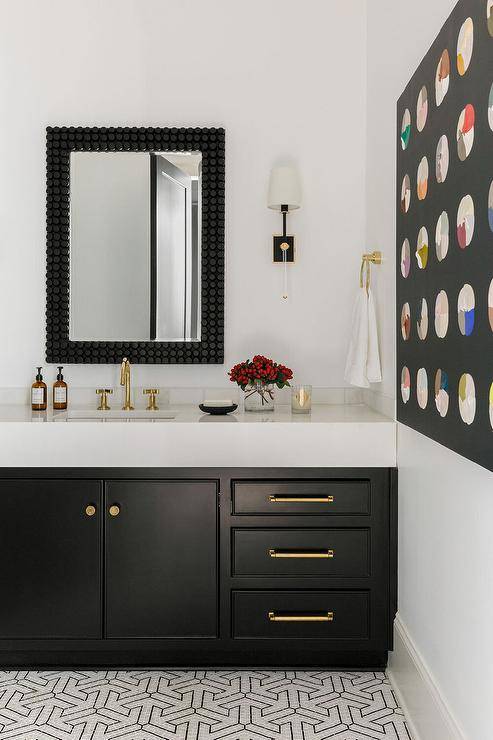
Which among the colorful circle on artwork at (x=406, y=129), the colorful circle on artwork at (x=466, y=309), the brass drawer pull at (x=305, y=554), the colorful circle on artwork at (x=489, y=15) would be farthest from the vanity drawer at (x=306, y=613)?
the colorful circle on artwork at (x=489, y=15)

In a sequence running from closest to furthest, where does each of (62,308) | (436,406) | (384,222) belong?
(436,406) < (384,222) < (62,308)

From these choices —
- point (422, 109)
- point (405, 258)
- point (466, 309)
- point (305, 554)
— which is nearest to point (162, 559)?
point (305, 554)

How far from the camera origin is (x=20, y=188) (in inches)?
113

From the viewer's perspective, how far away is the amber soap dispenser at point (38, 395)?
2.71m

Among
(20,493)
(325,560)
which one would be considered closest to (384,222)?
(325,560)

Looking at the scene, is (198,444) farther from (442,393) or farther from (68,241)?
(68,241)

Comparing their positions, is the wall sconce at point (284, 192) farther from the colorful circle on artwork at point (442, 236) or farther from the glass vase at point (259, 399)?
the colorful circle on artwork at point (442, 236)

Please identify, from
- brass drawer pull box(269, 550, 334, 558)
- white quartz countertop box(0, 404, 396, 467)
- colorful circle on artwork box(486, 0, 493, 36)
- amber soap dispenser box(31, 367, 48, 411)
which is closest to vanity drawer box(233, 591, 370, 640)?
brass drawer pull box(269, 550, 334, 558)

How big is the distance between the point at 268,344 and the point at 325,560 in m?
0.97

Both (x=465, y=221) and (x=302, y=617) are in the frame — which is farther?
(x=302, y=617)

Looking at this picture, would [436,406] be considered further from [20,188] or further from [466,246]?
[20,188]

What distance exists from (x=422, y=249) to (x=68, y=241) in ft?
5.26

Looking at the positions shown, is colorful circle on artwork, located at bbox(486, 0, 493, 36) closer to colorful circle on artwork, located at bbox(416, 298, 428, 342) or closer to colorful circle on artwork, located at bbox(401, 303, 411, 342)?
colorful circle on artwork, located at bbox(416, 298, 428, 342)

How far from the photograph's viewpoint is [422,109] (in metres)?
1.79
